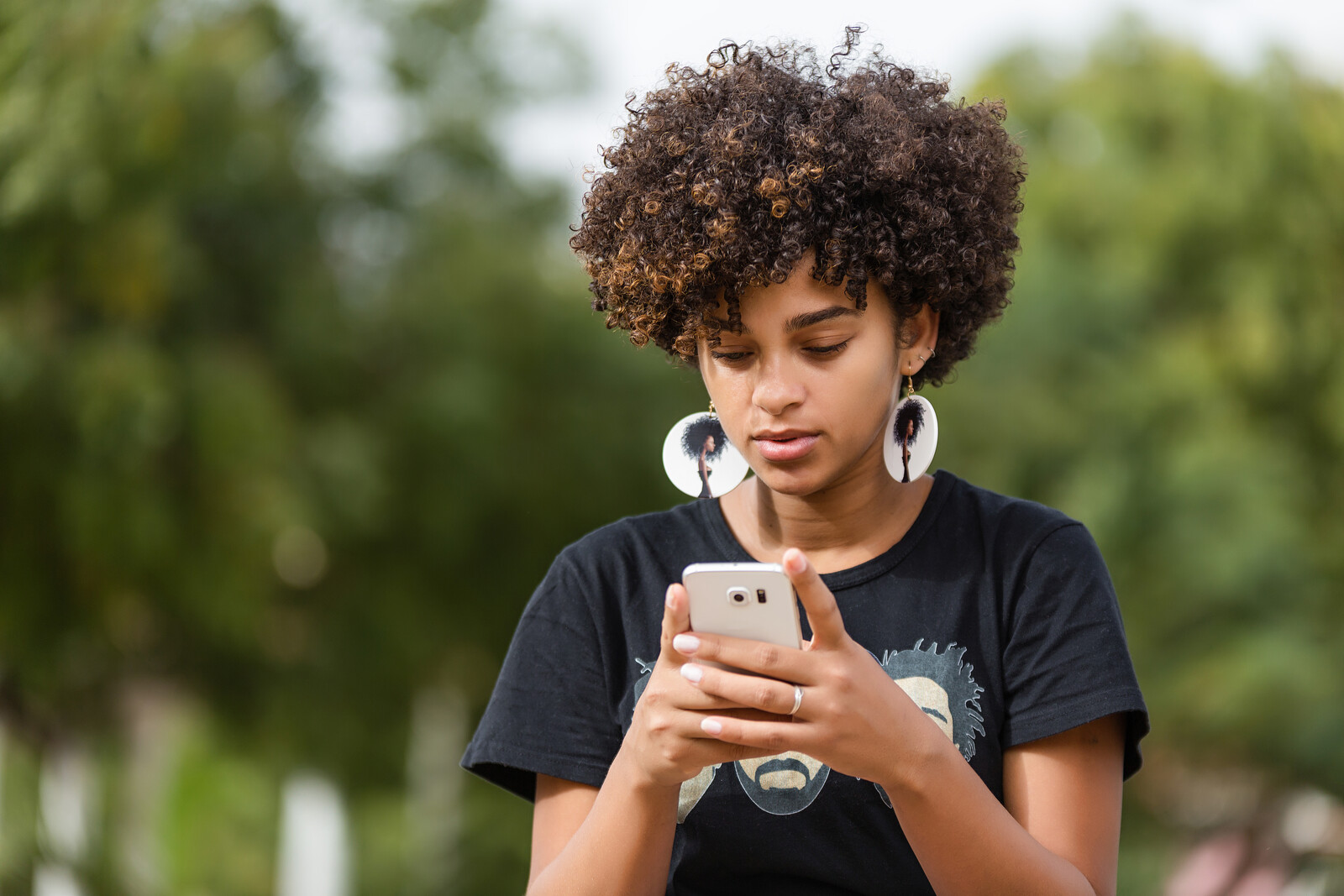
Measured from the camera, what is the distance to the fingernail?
1314 millimetres

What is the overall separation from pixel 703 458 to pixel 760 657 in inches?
22.4

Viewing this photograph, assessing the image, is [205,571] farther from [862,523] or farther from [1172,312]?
[1172,312]

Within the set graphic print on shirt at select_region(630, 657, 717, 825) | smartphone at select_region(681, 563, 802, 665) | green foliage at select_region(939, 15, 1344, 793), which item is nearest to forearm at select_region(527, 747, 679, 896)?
graphic print on shirt at select_region(630, 657, 717, 825)

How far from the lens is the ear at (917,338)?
176cm

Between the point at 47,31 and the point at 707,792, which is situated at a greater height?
the point at 47,31

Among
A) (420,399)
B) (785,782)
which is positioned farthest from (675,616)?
(420,399)

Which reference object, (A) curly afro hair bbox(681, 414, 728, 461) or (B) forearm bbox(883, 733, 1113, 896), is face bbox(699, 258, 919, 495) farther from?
(B) forearm bbox(883, 733, 1113, 896)

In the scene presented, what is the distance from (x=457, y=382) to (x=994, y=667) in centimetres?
441

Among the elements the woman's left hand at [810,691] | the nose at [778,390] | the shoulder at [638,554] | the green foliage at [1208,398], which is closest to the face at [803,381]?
the nose at [778,390]

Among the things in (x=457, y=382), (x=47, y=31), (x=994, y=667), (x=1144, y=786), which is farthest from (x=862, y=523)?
(x=1144, y=786)

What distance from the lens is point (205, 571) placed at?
4.88 meters

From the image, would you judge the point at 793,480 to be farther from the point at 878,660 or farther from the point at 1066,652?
the point at 1066,652

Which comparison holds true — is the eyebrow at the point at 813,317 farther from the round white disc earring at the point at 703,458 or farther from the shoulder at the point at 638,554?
the shoulder at the point at 638,554

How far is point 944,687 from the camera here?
1625mm
